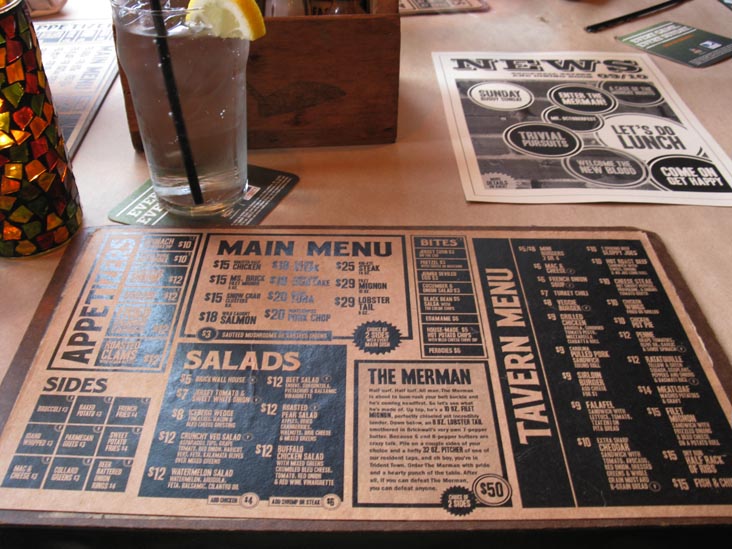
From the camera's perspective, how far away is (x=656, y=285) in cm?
60

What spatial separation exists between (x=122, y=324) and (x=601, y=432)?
15.7 inches

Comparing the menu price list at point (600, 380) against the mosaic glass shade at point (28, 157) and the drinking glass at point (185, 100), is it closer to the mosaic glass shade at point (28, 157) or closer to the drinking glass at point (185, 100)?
the drinking glass at point (185, 100)

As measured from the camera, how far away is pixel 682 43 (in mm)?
993

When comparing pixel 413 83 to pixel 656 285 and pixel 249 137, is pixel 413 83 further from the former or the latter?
pixel 656 285

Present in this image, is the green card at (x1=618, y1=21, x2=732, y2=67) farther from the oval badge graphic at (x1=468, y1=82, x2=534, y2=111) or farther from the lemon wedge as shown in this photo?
the lemon wedge

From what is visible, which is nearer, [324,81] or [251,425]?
[251,425]

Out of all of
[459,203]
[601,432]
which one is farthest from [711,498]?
[459,203]

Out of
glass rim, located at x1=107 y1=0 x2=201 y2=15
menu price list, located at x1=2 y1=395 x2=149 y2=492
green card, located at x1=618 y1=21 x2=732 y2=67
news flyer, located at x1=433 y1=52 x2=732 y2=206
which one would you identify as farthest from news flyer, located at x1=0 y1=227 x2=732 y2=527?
green card, located at x1=618 y1=21 x2=732 y2=67

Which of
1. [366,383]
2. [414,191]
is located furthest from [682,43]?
[366,383]

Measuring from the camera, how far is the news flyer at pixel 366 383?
44 cm

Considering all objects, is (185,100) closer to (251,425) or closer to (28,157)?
(28,157)

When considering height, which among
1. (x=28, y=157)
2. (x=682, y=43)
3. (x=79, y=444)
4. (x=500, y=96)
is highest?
(x=682, y=43)

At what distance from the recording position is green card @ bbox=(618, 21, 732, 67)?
0.96 m

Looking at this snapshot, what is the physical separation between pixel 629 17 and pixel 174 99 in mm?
808
